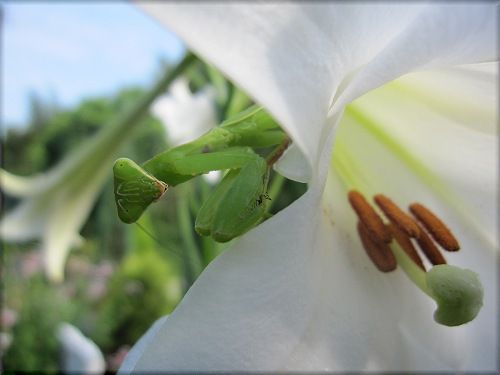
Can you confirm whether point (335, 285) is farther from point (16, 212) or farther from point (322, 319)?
point (16, 212)

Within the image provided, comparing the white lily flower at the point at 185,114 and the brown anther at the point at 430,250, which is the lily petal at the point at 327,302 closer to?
the brown anther at the point at 430,250

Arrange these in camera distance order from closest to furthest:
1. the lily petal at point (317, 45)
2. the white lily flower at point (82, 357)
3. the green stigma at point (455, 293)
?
1. the lily petal at point (317, 45)
2. the green stigma at point (455, 293)
3. the white lily flower at point (82, 357)

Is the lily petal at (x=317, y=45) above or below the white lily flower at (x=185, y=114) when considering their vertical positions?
above

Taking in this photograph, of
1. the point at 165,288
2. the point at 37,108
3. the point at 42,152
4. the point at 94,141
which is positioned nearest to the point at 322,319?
the point at 94,141

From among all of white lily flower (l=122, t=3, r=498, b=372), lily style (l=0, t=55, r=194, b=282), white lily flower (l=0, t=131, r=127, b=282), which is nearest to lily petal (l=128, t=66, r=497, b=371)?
white lily flower (l=122, t=3, r=498, b=372)

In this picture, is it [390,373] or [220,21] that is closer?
[220,21]

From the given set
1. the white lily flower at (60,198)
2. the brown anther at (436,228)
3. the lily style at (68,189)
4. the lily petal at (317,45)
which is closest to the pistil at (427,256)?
the brown anther at (436,228)
